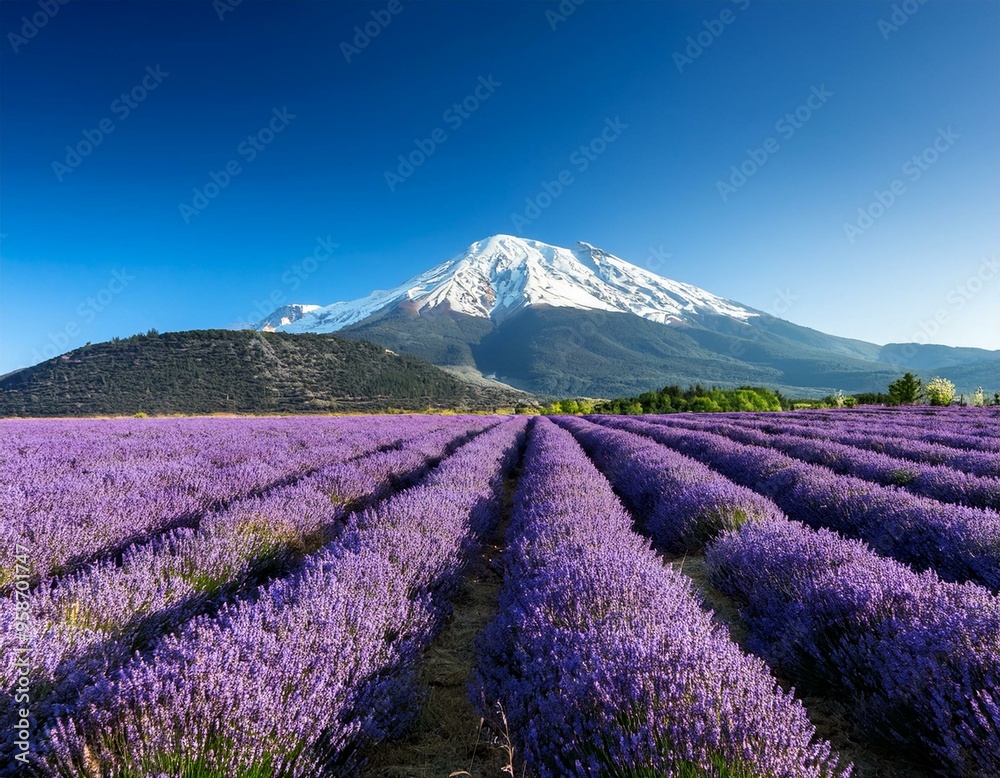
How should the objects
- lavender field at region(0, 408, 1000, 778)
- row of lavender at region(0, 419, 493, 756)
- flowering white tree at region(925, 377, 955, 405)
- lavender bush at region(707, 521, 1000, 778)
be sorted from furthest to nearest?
flowering white tree at region(925, 377, 955, 405) < row of lavender at region(0, 419, 493, 756) < lavender bush at region(707, 521, 1000, 778) < lavender field at region(0, 408, 1000, 778)

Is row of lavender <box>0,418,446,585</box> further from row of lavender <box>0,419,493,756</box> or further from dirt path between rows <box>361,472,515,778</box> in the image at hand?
dirt path between rows <box>361,472,515,778</box>

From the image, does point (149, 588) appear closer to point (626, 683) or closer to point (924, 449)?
point (626, 683)

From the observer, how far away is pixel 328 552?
8.44 ft

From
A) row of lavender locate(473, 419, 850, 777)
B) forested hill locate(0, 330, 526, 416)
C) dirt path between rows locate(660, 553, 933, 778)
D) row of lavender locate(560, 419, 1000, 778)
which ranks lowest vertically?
dirt path between rows locate(660, 553, 933, 778)

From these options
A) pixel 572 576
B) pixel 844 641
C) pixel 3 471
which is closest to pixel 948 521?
pixel 844 641

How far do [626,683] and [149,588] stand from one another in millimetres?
2226

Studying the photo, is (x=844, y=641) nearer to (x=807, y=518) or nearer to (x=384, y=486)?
(x=807, y=518)

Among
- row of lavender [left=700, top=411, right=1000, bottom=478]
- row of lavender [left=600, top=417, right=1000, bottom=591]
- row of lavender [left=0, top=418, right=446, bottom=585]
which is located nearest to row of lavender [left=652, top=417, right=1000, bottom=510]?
row of lavender [left=700, top=411, right=1000, bottom=478]

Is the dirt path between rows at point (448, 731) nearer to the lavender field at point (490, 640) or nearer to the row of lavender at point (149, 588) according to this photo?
the lavender field at point (490, 640)

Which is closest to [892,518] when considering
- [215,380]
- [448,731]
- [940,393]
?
[448,731]

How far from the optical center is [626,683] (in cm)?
134

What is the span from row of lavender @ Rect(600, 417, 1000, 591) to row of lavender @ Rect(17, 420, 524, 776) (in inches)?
122

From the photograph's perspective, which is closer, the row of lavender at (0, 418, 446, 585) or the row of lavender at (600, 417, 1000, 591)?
the row of lavender at (600, 417, 1000, 591)

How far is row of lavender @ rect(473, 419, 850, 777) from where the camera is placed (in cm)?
111
